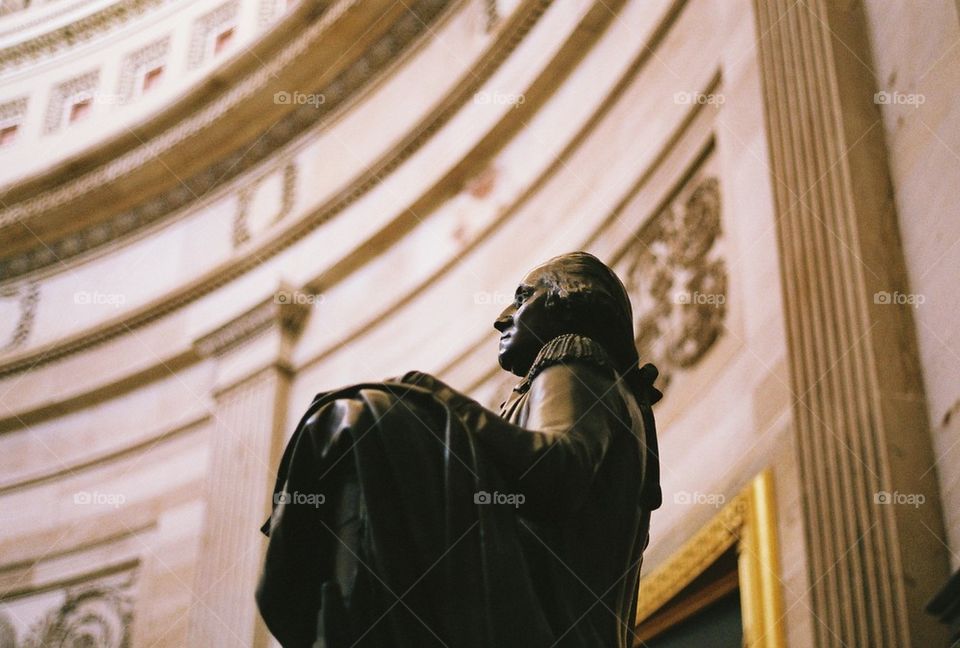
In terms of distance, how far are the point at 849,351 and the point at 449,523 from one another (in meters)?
2.58

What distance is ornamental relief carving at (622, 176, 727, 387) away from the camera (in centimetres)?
621

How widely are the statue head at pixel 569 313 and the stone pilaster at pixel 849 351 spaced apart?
156cm

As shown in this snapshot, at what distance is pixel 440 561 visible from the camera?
2.25m

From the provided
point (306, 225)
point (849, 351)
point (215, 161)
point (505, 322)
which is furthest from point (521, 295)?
point (215, 161)

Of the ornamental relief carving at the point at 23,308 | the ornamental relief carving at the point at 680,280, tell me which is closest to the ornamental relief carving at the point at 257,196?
the ornamental relief carving at the point at 23,308

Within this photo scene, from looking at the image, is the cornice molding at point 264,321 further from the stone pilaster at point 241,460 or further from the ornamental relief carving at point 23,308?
the ornamental relief carving at point 23,308

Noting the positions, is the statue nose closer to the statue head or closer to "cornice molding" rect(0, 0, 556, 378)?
the statue head

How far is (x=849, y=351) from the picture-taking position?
176 inches

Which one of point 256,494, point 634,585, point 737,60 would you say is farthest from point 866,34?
point 256,494

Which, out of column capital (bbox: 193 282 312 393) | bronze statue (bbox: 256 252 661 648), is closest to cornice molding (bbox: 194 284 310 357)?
column capital (bbox: 193 282 312 393)

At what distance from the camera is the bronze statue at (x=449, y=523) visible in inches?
87.0

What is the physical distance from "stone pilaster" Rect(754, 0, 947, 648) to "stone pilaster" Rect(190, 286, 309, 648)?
5204mm

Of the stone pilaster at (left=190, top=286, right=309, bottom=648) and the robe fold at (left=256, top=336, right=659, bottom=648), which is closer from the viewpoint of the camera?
the robe fold at (left=256, top=336, right=659, bottom=648)

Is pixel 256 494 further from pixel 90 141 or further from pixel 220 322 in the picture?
pixel 90 141
